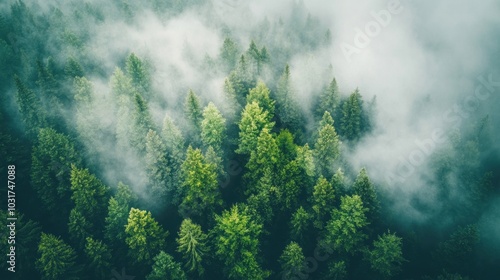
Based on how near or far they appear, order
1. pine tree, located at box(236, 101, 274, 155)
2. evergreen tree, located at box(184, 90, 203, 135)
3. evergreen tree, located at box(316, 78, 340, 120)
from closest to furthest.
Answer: pine tree, located at box(236, 101, 274, 155), evergreen tree, located at box(184, 90, 203, 135), evergreen tree, located at box(316, 78, 340, 120)

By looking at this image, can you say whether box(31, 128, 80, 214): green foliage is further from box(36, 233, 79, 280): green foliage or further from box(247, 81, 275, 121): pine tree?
box(247, 81, 275, 121): pine tree

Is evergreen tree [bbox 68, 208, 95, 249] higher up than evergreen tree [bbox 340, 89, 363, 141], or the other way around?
evergreen tree [bbox 340, 89, 363, 141]

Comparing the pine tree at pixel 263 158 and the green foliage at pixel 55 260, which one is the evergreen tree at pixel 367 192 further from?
the green foliage at pixel 55 260

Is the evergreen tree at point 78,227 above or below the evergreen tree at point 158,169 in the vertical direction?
below

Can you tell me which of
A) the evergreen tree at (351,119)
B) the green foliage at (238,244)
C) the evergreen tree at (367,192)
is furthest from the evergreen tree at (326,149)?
the green foliage at (238,244)

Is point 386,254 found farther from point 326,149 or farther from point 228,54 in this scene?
point 228,54

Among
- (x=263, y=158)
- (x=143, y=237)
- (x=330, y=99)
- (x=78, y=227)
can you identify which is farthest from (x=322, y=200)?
(x=78, y=227)

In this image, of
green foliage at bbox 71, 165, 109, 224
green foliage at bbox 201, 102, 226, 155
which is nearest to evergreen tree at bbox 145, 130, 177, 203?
green foliage at bbox 201, 102, 226, 155
